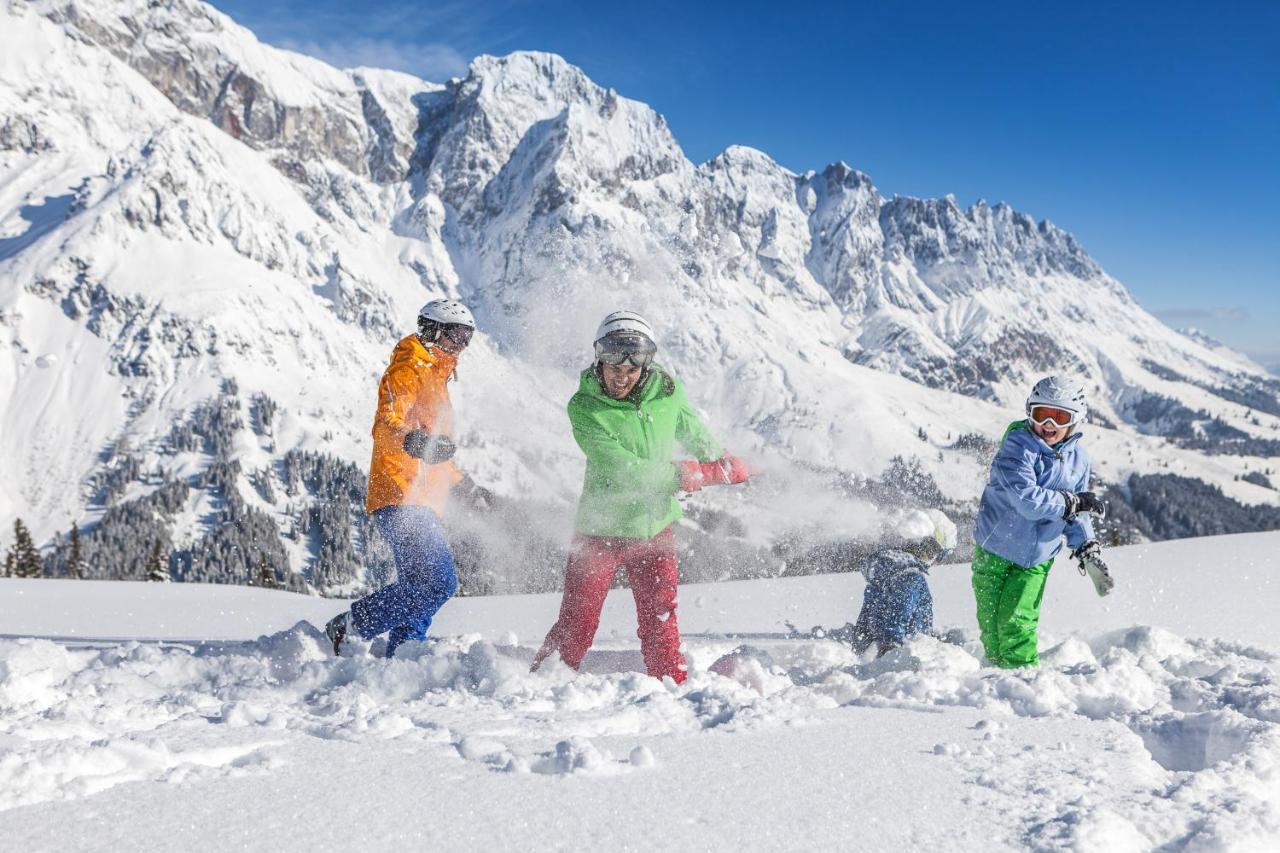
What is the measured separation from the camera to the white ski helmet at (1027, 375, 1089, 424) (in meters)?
5.22

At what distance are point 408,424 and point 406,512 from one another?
0.56 meters

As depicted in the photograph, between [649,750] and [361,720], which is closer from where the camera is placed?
[649,750]

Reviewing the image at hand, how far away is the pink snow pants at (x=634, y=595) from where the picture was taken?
16.0 ft

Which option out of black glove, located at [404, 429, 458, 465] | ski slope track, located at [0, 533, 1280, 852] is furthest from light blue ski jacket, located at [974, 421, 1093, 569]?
black glove, located at [404, 429, 458, 465]

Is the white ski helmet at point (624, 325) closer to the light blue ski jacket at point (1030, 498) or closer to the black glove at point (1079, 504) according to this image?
the light blue ski jacket at point (1030, 498)

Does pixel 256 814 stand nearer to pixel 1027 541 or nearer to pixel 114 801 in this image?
pixel 114 801

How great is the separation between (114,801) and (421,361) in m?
3.46

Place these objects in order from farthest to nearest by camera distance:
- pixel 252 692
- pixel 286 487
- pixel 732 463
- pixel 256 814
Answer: pixel 286 487 < pixel 732 463 < pixel 252 692 < pixel 256 814

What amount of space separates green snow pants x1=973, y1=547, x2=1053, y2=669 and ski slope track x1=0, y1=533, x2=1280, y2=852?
9.5 inches

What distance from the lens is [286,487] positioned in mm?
155750

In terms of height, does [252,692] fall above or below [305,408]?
below

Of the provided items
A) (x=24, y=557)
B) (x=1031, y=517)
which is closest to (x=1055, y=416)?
(x=1031, y=517)

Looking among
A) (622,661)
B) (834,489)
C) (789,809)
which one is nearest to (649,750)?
(789,809)

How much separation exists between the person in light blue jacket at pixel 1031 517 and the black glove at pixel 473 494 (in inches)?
149
